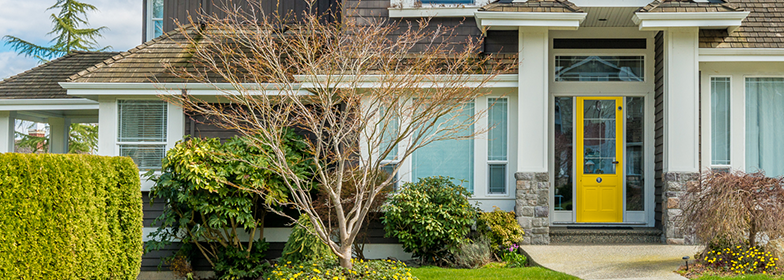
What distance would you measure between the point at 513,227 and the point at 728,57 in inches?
159

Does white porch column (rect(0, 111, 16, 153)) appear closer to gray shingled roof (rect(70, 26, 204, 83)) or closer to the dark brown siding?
gray shingled roof (rect(70, 26, 204, 83))

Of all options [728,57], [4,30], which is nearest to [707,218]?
[728,57]

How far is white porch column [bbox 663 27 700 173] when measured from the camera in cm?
802

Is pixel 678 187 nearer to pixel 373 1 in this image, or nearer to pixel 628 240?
pixel 628 240

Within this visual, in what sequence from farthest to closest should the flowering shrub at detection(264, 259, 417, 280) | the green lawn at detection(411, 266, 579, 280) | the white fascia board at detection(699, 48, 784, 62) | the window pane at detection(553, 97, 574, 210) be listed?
the window pane at detection(553, 97, 574, 210) → the white fascia board at detection(699, 48, 784, 62) → the green lawn at detection(411, 266, 579, 280) → the flowering shrub at detection(264, 259, 417, 280)

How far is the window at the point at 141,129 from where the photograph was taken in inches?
350

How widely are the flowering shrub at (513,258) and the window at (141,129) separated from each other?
5.50 metres

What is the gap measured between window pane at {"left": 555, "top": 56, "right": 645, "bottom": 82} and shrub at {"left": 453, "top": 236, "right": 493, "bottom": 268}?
3.19 m

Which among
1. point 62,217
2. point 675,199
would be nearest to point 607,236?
point 675,199

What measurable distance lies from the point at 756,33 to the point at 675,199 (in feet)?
9.36

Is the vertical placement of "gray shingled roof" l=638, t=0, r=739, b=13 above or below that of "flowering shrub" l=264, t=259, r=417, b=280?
above

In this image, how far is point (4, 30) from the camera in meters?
21.2

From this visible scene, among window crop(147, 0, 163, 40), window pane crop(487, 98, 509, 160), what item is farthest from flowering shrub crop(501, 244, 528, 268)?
window crop(147, 0, 163, 40)

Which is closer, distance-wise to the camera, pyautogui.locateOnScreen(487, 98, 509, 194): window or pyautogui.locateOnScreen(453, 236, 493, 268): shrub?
pyautogui.locateOnScreen(453, 236, 493, 268): shrub
